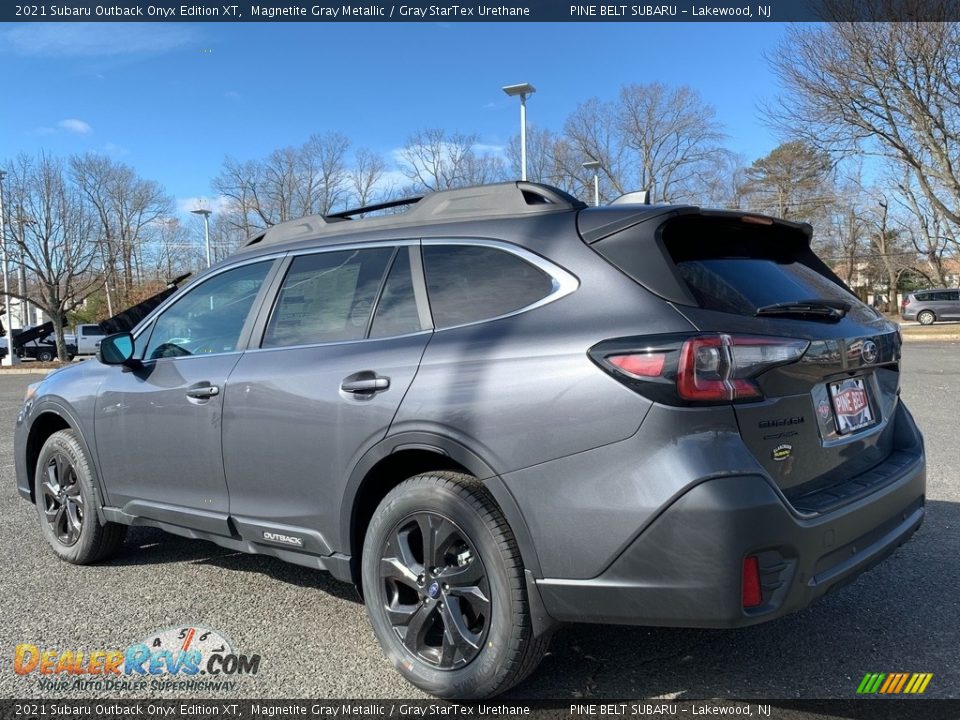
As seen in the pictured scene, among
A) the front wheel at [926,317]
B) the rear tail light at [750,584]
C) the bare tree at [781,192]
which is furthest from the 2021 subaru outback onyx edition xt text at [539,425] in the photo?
the bare tree at [781,192]

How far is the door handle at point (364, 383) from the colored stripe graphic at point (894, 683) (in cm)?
210

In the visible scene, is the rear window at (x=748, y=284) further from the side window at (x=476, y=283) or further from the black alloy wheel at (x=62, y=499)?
the black alloy wheel at (x=62, y=499)

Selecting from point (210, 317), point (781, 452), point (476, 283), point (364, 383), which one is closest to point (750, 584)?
point (781, 452)

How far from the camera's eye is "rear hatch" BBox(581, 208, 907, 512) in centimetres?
227

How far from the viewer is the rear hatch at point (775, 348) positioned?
2.27 meters

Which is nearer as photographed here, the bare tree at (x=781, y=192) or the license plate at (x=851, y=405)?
the license plate at (x=851, y=405)

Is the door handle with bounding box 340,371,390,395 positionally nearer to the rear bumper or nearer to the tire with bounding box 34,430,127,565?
the rear bumper

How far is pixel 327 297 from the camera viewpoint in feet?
10.8

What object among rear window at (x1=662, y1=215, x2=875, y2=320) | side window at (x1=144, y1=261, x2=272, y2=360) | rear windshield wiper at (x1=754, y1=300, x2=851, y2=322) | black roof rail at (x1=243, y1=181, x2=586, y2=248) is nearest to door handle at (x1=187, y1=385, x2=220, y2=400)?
side window at (x1=144, y1=261, x2=272, y2=360)

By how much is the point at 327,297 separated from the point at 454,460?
1.13 metres

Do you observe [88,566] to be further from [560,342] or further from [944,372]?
[944,372]

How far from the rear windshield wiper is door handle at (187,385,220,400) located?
238cm

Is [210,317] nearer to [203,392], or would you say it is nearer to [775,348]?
[203,392]

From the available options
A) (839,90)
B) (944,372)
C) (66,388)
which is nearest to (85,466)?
(66,388)
